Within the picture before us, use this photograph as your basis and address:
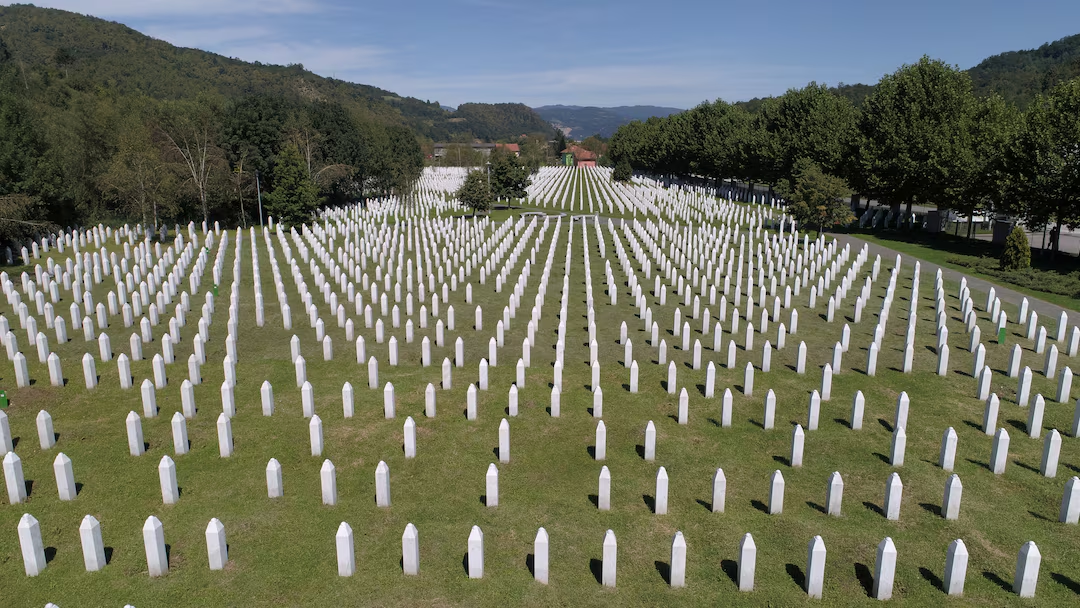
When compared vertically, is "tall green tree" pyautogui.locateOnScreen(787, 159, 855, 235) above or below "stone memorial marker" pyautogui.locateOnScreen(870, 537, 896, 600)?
above

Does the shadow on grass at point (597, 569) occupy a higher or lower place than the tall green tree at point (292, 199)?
lower

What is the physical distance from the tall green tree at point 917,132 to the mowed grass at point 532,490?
73.7ft

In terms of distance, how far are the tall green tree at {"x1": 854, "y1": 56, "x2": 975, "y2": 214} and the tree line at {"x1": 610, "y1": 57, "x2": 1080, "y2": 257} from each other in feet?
0.18

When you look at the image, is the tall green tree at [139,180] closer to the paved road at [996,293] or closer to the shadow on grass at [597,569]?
the paved road at [996,293]

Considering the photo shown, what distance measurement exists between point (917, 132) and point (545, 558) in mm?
36263

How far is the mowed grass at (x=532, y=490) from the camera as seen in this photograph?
713cm

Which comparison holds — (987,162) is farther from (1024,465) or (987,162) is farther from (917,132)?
(1024,465)

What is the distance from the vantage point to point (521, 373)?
1270 centimetres

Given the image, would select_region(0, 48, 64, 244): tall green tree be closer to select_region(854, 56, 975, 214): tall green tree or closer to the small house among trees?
select_region(854, 56, 975, 214): tall green tree

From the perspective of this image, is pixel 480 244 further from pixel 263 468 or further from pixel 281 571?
pixel 281 571

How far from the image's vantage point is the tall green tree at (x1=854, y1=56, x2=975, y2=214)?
33938 millimetres

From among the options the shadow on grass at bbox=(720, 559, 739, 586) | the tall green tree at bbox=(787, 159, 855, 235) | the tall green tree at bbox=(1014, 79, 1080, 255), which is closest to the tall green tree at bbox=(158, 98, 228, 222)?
the tall green tree at bbox=(787, 159, 855, 235)

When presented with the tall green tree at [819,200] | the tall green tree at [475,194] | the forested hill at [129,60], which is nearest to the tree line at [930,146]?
the tall green tree at [819,200]

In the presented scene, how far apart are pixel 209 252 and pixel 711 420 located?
23.2 metres
